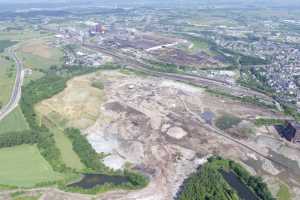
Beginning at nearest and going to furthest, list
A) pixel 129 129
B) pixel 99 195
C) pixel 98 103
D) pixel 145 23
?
1. pixel 99 195
2. pixel 129 129
3. pixel 98 103
4. pixel 145 23

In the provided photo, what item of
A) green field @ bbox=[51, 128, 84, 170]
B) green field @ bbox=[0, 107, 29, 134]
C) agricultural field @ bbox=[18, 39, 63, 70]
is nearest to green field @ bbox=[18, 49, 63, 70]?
agricultural field @ bbox=[18, 39, 63, 70]

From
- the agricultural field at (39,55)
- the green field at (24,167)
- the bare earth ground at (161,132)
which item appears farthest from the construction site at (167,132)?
the agricultural field at (39,55)

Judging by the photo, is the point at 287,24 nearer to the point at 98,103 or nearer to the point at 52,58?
the point at 52,58

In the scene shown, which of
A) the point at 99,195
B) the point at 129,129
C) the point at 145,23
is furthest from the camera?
the point at 145,23

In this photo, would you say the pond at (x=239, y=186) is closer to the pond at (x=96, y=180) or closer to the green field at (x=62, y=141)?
the pond at (x=96, y=180)

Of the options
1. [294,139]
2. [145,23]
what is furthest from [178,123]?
[145,23]

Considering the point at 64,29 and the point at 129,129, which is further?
the point at 64,29

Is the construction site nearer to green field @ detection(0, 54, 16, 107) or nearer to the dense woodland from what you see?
the dense woodland
